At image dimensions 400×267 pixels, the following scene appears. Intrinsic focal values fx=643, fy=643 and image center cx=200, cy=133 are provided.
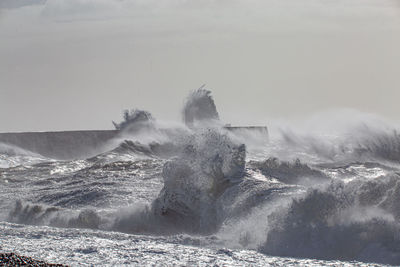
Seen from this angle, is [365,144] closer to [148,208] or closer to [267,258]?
[148,208]

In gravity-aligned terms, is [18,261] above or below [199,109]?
below

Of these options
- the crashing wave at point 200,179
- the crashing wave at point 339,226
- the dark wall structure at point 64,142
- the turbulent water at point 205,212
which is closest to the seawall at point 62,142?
the dark wall structure at point 64,142

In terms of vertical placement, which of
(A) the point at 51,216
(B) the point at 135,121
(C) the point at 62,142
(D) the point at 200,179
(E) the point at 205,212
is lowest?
(A) the point at 51,216

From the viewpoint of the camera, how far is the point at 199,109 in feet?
86.3


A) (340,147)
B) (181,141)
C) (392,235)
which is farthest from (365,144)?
(392,235)

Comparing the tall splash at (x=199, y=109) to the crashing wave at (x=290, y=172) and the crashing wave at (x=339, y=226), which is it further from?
the crashing wave at (x=339, y=226)

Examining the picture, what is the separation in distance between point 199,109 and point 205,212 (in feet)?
58.8

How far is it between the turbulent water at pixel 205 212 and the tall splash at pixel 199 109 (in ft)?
36.5

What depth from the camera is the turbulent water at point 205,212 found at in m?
6.08

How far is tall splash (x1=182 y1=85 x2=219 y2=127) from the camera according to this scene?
84.2ft

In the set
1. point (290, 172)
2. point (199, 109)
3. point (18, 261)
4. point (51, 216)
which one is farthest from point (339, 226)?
point (199, 109)

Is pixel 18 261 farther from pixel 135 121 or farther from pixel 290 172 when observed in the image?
pixel 135 121

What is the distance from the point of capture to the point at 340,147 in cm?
2075

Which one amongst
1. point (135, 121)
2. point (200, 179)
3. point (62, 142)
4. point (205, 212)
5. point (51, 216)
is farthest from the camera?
point (135, 121)
